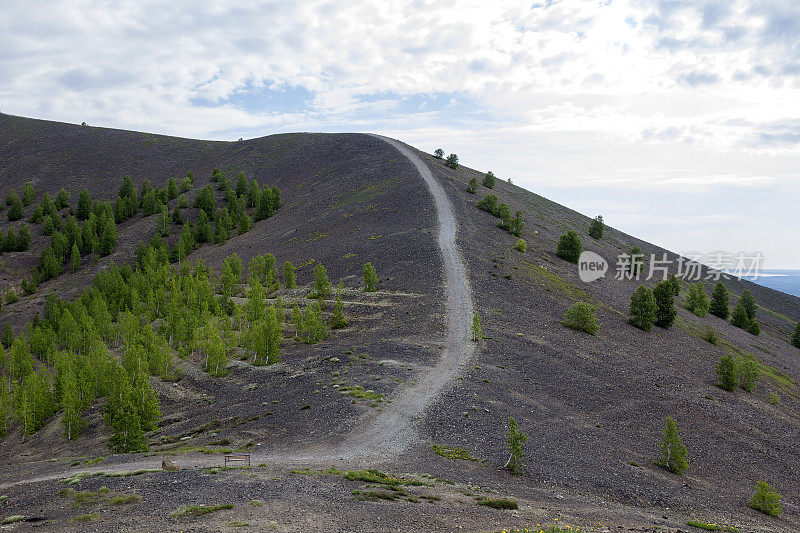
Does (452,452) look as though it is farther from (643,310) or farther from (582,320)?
(643,310)

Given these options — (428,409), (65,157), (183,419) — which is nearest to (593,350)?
(428,409)

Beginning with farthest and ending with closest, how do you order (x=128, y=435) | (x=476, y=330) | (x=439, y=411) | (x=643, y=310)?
1. (x=643, y=310)
2. (x=476, y=330)
3. (x=128, y=435)
4. (x=439, y=411)

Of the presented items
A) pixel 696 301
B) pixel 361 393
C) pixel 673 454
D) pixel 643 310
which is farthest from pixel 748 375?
pixel 361 393

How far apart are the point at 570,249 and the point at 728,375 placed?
45.9 m

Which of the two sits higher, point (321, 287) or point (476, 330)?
point (321, 287)

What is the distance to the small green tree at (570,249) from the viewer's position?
91.5m

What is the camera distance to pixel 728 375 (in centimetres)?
4862

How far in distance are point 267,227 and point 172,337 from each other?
194ft

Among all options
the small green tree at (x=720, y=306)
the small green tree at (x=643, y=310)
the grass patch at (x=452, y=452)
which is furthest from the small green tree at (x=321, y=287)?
the small green tree at (x=720, y=306)

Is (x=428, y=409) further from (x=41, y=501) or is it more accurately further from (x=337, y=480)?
(x=41, y=501)

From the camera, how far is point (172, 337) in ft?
200

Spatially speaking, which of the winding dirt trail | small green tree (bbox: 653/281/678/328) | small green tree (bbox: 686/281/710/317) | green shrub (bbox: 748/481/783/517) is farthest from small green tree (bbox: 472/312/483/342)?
small green tree (bbox: 686/281/710/317)

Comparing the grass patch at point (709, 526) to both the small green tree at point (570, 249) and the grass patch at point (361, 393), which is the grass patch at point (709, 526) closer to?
the grass patch at point (361, 393)

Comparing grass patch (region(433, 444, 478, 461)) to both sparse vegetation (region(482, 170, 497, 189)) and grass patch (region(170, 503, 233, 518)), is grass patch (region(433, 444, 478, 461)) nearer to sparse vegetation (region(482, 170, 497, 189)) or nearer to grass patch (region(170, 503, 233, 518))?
grass patch (region(170, 503, 233, 518))
